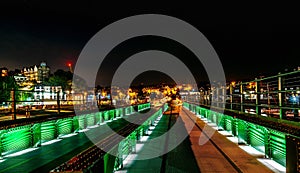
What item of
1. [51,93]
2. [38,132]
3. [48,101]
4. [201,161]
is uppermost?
[51,93]

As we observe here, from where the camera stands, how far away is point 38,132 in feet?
29.5

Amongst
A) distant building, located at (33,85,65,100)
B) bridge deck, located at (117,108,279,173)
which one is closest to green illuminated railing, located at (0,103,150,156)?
distant building, located at (33,85,65,100)

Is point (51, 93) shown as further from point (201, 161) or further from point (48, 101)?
point (201, 161)

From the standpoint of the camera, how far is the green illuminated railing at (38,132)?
7550 mm

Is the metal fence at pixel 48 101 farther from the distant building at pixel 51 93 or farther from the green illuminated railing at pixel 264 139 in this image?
the green illuminated railing at pixel 264 139

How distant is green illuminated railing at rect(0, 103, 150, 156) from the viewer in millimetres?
7550

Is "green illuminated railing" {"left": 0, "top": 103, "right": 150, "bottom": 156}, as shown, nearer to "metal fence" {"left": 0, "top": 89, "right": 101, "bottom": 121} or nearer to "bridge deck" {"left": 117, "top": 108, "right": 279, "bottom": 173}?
"metal fence" {"left": 0, "top": 89, "right": 101, "bottom": 121}

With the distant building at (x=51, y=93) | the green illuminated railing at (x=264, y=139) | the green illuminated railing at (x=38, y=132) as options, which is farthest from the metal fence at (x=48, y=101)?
the green illuminated railing at (x=264, y=139)

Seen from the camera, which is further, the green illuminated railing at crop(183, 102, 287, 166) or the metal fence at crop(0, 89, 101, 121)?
the metal fence at crop(0, 89, 101, 121)

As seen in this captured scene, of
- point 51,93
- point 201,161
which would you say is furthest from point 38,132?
point 201,161

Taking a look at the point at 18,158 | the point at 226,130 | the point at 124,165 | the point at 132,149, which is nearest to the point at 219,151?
the point at 132,149

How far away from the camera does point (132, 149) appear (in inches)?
314

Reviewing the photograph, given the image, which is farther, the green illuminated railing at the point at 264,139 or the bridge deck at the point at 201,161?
the bridge deck at the point at 201,161

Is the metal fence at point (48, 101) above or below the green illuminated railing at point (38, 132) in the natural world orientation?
above
